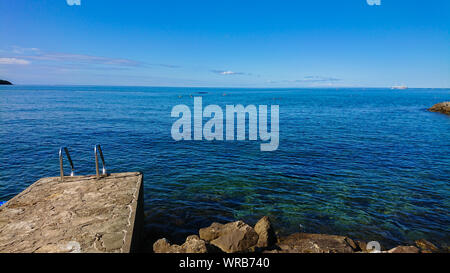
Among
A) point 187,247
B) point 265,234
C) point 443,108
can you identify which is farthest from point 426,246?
point 443,108

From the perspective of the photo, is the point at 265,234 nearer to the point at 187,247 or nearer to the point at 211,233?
the point at 211,233

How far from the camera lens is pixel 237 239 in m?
8.59

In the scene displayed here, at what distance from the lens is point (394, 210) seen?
40.5 ft

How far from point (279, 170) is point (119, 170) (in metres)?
11.1

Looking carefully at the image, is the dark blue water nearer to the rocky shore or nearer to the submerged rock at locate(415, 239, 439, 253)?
the submerged rock at locate(415, 239, 439, 253)

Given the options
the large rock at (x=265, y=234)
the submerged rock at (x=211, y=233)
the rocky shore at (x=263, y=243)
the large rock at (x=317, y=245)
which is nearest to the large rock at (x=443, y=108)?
the rocky shore at (x=263, y=243)

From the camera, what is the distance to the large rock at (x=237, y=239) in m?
8.48

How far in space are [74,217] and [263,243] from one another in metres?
6.19

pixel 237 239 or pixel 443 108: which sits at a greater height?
pixel 443 108

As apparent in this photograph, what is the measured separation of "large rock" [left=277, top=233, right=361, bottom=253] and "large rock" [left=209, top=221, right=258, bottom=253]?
1043mm

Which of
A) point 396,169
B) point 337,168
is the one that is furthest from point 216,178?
point 396,169

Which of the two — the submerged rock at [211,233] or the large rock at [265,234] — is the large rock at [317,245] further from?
the submerged rock at [211,233]

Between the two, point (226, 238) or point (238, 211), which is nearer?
point (226, 238)
